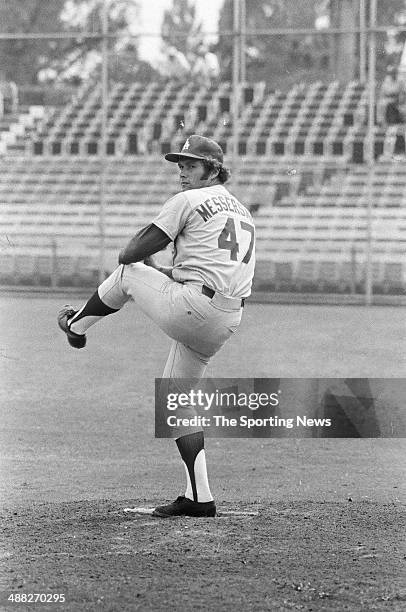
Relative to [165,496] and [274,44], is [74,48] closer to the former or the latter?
[274,44]

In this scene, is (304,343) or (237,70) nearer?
(304,343)

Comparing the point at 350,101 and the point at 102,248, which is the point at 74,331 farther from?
the point at 350,101

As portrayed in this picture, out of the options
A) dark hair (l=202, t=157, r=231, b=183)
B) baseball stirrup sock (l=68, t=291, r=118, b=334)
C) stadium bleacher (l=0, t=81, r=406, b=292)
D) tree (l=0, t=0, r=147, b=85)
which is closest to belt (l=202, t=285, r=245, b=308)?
baseball stirrup sock (l=68, t=291, r=118, b=334)

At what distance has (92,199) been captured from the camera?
40.8 ft

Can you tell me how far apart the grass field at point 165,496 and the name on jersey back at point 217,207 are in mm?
1103

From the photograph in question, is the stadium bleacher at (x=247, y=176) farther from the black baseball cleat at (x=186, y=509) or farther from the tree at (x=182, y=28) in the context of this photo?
the black baseball cleat at (x=186, y=509)

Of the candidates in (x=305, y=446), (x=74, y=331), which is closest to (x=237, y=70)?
(x=305, y=446)

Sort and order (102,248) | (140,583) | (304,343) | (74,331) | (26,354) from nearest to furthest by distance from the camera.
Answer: (140,583) < (74,331) < (26,354) < (304,343) < (102,248)

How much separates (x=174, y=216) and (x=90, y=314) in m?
0.48

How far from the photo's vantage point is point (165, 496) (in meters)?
4.99

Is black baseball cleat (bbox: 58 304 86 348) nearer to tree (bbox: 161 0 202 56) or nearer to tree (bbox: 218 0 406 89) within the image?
tree (bbox: 161 0 202 56)

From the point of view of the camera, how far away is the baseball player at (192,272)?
3.96m

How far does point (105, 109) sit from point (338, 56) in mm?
2531

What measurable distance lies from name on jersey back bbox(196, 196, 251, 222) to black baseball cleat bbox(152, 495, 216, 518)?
3.46 ft
